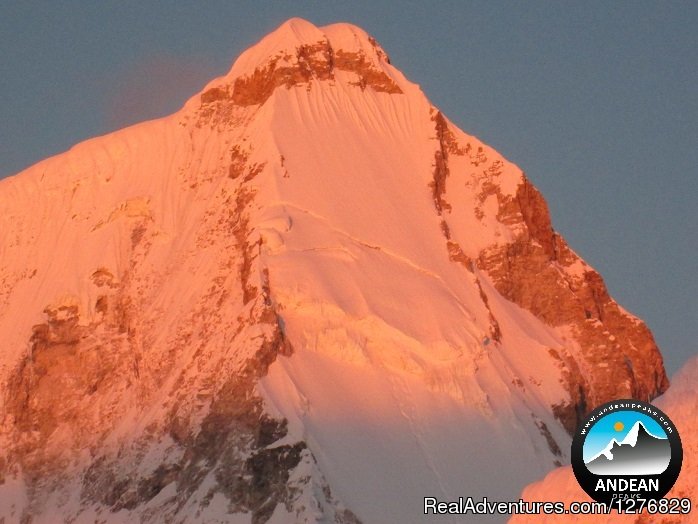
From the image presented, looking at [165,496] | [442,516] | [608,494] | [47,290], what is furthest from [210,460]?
[608,494]

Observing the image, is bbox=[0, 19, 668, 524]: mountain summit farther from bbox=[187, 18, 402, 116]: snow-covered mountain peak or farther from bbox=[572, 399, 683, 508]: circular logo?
bbox=[572, 399, 683, 508]: circular logo

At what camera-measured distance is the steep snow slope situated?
77.6m

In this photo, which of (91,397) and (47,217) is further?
(47,217)

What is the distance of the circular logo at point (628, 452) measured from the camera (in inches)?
3004

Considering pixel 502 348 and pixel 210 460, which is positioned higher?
pixel 502 348

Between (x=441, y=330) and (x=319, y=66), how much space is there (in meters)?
24.8

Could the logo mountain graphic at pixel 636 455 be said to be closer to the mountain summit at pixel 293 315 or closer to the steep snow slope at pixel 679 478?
the steep snow slope at pixel 679 478

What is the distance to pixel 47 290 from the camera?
16850cm

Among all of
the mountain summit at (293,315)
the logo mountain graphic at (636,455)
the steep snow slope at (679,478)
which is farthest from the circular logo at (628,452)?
the mountain summit at (293,315)

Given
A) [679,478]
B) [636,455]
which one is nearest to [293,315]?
[679,478]

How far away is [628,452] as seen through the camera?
250 ft

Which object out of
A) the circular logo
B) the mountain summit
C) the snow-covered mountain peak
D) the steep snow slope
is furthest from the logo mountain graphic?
the snow-covered mountain peak

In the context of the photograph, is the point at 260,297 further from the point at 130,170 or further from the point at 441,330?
the point at 130,170

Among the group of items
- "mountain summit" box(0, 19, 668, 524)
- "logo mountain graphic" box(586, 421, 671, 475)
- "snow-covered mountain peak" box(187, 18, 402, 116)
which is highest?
"snow-covered mountain peak" box(187, 18, 402, 116)
